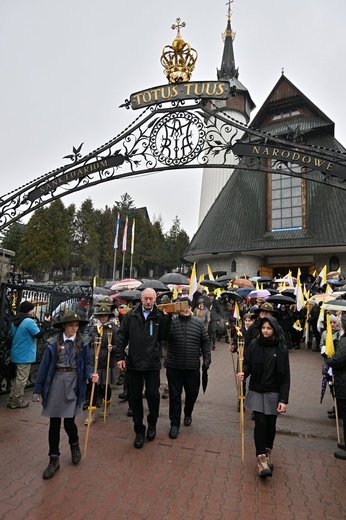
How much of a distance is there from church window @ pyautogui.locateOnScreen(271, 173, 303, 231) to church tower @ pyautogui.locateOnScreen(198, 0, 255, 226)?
849 cm

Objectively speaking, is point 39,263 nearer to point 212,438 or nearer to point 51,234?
point 51,234

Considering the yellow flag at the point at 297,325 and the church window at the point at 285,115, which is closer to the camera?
the yellow flag at the point at 297,325

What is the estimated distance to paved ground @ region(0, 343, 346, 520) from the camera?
336 cm

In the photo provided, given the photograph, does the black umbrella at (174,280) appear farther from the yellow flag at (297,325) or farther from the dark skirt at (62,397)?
the dark skirt at (62,397)

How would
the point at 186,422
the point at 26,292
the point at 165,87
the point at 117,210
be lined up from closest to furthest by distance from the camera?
the point at 186,422
the point at 26,292
the point at 165,87
the point at 117,210

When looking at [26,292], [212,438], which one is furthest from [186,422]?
[26,292]

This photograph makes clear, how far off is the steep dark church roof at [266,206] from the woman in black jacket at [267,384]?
2212cm

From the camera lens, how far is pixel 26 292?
7250 millimetres

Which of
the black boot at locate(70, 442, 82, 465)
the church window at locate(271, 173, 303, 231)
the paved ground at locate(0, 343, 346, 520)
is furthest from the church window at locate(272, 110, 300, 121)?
the black boot at locate(70, 442, 82, 465)

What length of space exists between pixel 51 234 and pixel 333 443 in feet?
130

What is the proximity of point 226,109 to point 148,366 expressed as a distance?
3677cm

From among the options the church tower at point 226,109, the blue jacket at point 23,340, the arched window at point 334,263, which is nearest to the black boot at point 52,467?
the blue jacket at point 23,340

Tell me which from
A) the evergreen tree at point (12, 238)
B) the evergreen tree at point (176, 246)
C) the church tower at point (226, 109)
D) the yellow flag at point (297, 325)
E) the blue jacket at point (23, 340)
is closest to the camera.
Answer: the blue jacket at point (23, 340)

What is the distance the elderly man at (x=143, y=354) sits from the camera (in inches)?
190
